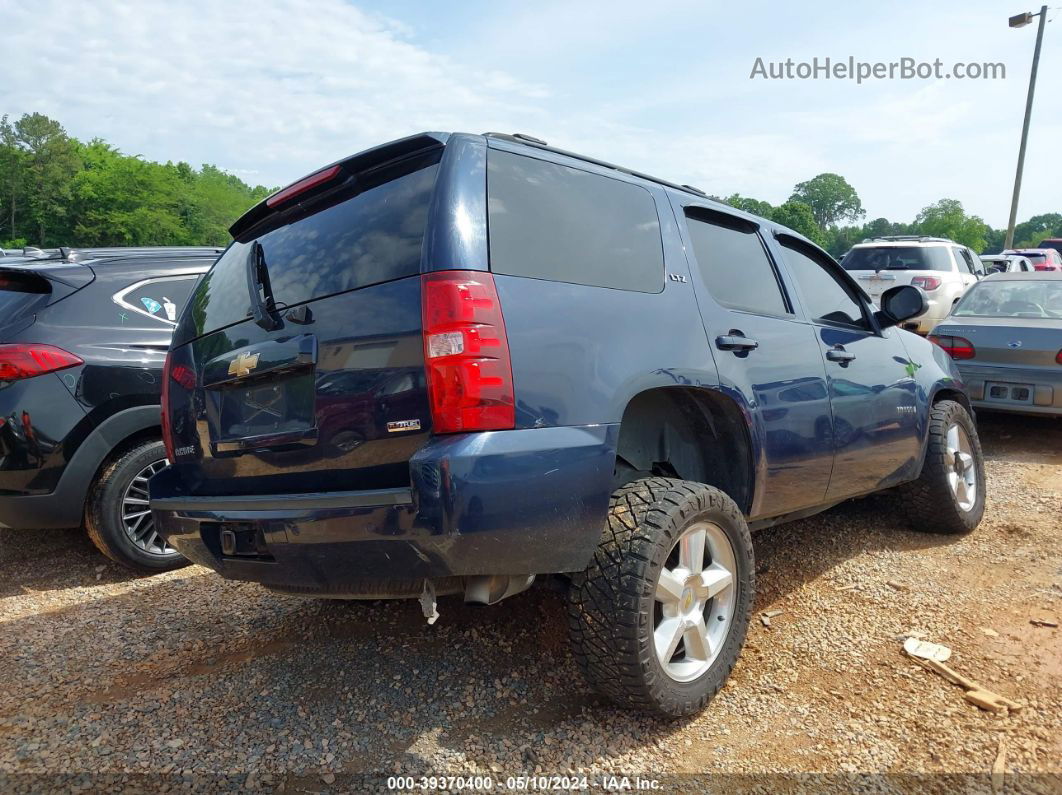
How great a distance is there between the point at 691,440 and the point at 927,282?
11.6m

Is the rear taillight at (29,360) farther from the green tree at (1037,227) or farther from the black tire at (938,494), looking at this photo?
the green tree at (1037,227)

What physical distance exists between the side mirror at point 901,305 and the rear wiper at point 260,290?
10.0 ft

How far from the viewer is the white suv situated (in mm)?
12445

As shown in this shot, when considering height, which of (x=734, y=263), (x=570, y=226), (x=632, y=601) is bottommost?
(x=632, y=601)

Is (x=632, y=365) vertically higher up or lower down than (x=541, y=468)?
higher up

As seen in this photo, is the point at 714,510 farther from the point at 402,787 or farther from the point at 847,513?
the point at 847,513

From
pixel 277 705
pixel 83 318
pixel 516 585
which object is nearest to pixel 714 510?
pixel 516 585

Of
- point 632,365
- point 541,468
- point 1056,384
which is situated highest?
point 632,365

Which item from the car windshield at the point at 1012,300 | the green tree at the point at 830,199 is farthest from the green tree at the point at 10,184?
the green tree at the point at 830,199

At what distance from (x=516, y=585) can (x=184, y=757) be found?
47.3 inches

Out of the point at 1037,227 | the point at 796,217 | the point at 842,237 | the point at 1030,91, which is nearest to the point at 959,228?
the point at 796,217

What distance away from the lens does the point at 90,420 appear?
3855 millimetres

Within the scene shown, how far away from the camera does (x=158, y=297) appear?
442 cm

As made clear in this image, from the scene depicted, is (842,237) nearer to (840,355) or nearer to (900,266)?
(900,266)
